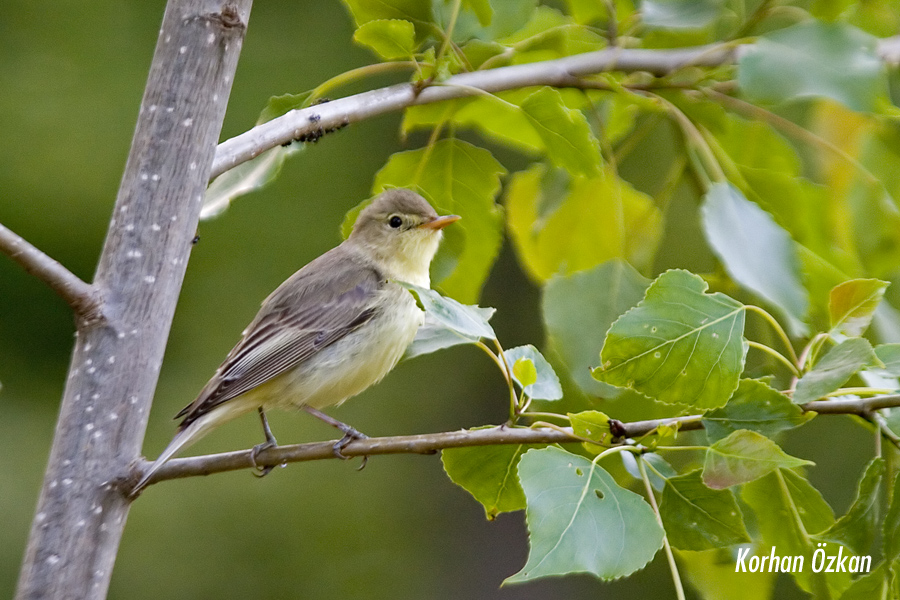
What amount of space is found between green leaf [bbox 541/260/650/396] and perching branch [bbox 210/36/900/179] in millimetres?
510

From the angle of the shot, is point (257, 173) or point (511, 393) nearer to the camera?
point (511, 393)

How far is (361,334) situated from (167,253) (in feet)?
4.18

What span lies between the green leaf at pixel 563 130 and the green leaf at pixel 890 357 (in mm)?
769

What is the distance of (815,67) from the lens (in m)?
2.28

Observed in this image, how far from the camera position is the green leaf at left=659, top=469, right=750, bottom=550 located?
1.65 metres

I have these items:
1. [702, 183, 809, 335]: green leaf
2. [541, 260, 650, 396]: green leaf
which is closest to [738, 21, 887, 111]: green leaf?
[702, 183, 809, 335]: green leaf

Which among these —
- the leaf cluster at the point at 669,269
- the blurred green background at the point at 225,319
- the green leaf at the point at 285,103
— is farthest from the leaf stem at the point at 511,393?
the blurred green background at the point at 225,319

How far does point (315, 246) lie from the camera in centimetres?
659

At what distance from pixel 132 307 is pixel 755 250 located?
4.65 feet

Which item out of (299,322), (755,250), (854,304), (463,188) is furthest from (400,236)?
(854,304)

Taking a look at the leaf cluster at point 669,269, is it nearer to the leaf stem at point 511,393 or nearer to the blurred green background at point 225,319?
the leaf stem at point 511,393

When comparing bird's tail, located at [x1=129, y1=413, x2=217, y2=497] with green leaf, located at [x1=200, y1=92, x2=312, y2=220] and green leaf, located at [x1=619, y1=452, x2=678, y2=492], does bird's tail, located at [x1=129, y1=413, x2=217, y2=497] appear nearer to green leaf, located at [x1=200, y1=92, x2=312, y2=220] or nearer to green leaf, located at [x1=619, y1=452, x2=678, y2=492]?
green leaf, located at [x1=200, y1=92, x2=312, y2=220]

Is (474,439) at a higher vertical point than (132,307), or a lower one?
lower

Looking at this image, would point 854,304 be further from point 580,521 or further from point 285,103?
point 285,103
